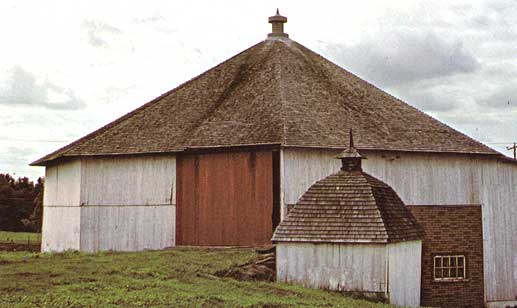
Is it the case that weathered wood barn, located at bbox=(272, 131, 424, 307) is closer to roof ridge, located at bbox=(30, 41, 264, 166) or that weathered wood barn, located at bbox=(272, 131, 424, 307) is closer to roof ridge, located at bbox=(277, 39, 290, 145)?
roof ridge, located at bbox=(277, 39, 290, 145)

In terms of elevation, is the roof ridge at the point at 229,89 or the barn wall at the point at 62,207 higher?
the roof ridge at the point at 229,89

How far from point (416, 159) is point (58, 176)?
14700mm

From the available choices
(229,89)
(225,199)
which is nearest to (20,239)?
(229,89)

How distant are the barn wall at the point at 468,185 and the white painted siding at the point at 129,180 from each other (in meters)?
5.46

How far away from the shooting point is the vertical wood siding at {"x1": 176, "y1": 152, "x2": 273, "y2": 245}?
24.1 m

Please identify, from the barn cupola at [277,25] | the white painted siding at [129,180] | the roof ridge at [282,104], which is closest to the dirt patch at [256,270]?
the roof ridge at [282,104]

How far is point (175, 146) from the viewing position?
25438 mm

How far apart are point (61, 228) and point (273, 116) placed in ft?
32.8

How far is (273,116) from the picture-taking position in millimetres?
25156

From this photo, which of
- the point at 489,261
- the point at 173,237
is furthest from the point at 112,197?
the point at 489,261

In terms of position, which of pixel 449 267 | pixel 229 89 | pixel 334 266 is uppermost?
pixel 229 89

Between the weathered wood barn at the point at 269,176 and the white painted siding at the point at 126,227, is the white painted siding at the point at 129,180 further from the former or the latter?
the white painted siding at the point at 126,227

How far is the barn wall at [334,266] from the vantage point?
1892 cm

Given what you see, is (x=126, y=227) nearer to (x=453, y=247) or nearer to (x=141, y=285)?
(x=141, y=285)
